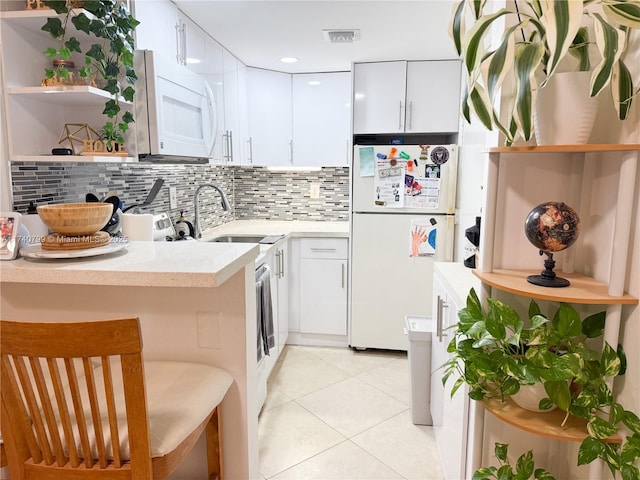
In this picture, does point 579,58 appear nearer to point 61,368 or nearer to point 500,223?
point 500,223

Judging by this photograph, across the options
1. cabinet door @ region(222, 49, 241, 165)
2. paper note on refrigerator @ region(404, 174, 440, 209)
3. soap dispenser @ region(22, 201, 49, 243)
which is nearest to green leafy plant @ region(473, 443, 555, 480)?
soap dispenser @ region(22, 201, 49, 243)

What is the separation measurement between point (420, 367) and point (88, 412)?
66.2 inches

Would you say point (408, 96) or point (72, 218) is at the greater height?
point (408, 96)

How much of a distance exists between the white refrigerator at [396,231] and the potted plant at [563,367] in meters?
1.91

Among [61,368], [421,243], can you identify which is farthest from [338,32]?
[61,368]

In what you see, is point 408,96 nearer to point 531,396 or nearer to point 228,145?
point 228,145

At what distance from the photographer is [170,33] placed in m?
2.11

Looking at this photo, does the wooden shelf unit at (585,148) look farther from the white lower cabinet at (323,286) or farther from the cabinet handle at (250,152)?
the cabinet handle at (250,152)

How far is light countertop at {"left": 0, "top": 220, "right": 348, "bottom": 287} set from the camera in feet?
3.62

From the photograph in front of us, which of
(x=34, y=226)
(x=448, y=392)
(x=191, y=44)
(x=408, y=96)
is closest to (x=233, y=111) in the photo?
(x=191, y=44)

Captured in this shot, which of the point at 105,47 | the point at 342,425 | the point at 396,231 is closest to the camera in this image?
the point at 105,47

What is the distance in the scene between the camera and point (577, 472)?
1.35m

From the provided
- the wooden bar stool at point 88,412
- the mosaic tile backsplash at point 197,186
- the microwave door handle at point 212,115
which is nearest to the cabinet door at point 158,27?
the microwave door handle at point 212,115

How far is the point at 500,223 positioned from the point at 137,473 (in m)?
1.22
